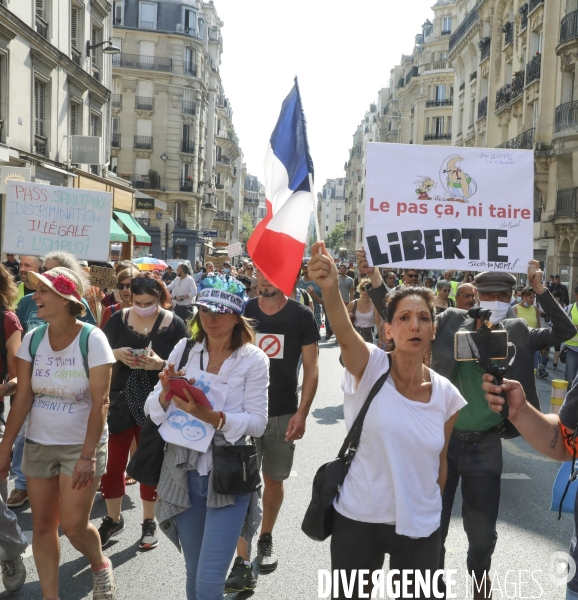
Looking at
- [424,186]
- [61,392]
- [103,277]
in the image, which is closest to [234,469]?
[61,392]

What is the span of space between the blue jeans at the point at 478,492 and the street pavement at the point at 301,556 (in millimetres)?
619

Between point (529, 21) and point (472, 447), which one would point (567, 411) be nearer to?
point (472, 447)

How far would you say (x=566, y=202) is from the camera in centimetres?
2734

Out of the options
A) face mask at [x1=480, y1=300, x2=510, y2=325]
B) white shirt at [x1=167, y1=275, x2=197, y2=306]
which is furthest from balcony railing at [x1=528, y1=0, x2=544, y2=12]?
face mask at [x1=480, y1=300, x2=510, y2=325]

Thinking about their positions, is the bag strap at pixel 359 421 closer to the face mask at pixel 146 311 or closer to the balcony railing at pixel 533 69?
the face mask at pixel 146 311

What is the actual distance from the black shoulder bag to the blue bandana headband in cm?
63

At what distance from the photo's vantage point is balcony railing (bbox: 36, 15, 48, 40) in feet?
63.6

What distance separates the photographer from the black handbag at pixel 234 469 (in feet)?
10.7

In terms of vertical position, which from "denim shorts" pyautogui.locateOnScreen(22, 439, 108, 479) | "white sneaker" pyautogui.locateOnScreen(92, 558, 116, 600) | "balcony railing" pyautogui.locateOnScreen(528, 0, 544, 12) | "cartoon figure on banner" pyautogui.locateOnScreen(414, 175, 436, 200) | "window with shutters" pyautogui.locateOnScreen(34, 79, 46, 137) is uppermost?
"balcony railing" pyautogui.locateOnScreen(528, 0, 544, 12)

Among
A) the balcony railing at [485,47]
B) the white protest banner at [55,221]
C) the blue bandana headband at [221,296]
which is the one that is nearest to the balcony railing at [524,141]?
the balcony railing at [485,47]

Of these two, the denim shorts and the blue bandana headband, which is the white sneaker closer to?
the denim shorts

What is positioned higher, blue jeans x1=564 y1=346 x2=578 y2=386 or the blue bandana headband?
the blue bandana headband

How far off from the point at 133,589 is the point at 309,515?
1.75m

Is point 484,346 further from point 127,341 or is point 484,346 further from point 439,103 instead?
point 439,103
